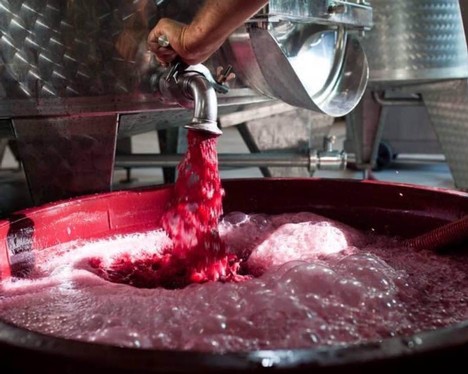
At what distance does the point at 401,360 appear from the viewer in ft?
1.29

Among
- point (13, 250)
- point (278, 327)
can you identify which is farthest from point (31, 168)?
point (278, 327)

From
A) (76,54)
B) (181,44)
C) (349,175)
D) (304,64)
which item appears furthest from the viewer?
(349,175)

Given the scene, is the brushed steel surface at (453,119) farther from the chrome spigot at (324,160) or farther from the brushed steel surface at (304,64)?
the brushed steel surface at (304,64)

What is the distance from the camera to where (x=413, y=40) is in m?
1.81

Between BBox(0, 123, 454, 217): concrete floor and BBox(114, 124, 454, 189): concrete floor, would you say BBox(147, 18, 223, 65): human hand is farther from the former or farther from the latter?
BBox(114, 124, 454, 189): concrete floor

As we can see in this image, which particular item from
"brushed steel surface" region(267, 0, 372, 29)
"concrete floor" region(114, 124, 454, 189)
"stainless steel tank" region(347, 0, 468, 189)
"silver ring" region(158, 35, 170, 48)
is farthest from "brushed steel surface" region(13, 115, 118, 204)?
"concrete floor" region(114, 124, 454, 189)

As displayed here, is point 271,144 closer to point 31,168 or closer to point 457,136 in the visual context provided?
point 457,136

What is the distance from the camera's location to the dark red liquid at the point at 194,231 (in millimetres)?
891

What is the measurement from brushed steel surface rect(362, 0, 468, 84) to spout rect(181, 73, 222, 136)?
39.7 inches

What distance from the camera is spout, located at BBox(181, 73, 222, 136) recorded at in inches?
33.9

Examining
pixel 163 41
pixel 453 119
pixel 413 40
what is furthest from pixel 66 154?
pixel 453 119

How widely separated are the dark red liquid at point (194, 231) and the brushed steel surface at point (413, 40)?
108 cm

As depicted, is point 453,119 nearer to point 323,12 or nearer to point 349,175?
point 323,12

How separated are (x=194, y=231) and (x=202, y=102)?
0.20 metres
